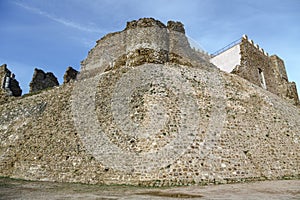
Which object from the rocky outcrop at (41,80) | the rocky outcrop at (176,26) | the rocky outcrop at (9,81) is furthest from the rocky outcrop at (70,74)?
the rocky outcrop at (176,26)

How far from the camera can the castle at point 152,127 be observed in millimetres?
7570

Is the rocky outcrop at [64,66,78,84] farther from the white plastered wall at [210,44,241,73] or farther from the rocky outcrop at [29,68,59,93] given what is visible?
the white plastered wall at [210,44,241,73]

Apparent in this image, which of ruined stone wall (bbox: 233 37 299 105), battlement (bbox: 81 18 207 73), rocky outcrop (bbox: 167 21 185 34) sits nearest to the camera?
battlement (bbox: 81 18 207 73)

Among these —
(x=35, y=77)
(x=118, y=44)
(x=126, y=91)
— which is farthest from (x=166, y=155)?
(x=35, y=77)

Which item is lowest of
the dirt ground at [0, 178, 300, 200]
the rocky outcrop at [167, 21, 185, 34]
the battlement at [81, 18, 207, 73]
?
the dirt ground at [0, 178, 300, 200]

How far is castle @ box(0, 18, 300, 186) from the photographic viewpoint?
7.57 m

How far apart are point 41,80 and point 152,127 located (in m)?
15.5

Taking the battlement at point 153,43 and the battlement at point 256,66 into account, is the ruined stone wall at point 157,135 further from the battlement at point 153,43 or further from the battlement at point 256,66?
the battlement at point 256,66

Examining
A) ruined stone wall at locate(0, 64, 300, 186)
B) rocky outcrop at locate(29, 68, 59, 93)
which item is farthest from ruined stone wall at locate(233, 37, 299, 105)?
rocky outcrop at locate(29, 68, 59, 93)

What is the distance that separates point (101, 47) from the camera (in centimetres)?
1644

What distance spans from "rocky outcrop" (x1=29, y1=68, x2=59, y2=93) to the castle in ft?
18.2

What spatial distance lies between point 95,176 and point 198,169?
10.7 feet

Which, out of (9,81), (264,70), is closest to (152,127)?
(264,70)

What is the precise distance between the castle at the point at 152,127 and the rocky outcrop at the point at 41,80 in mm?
5558
